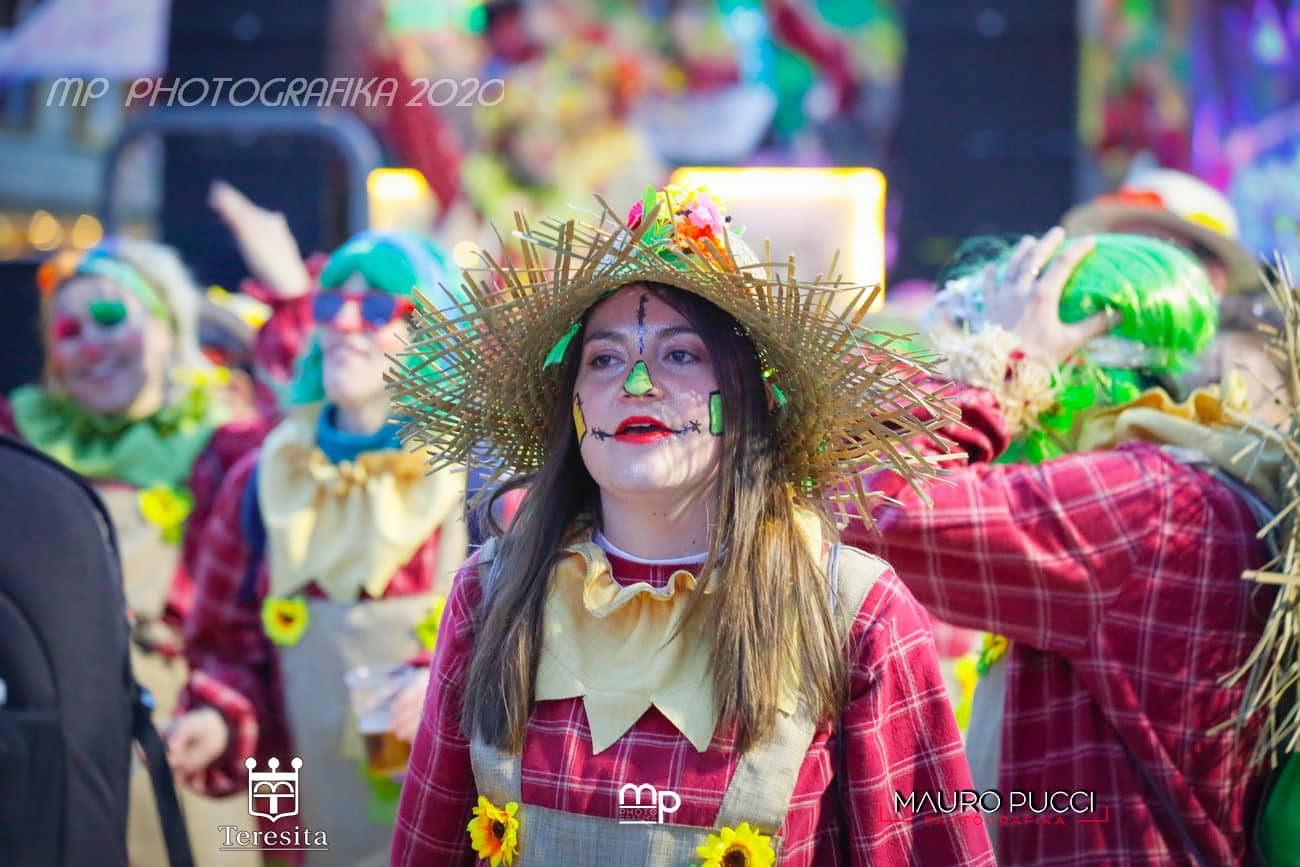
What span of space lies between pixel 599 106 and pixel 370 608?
788cm

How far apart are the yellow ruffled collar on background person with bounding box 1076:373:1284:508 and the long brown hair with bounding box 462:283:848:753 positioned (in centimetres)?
72

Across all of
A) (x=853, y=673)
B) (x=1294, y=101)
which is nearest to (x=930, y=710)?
(x=853, y=673)

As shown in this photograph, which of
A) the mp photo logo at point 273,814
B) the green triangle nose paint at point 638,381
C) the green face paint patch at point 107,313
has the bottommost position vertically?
the mp photo logo at point 273,814

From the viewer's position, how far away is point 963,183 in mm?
7172

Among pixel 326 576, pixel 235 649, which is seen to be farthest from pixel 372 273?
pixel 235 649

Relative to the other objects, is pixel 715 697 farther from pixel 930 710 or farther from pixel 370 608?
pixel 370 608

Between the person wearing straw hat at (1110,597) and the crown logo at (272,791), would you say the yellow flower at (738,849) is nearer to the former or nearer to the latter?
the person wearing straw hat at (1110,597)

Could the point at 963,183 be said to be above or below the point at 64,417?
above

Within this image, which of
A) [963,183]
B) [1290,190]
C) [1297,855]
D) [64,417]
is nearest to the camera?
[1297,855]

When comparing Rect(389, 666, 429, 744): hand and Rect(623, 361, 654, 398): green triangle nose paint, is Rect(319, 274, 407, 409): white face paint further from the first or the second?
Rect(623, 361, 654, 398): green triangle nose paint

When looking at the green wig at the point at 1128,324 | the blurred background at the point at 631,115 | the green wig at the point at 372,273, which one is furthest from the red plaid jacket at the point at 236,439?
the green wig at the point at 1128,324

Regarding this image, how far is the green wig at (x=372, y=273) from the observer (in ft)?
11.2

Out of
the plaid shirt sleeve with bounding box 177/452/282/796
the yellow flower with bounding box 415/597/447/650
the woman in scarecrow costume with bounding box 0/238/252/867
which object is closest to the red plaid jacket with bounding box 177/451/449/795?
the plaid shirt sleeve with bounding box 177/452/282/796

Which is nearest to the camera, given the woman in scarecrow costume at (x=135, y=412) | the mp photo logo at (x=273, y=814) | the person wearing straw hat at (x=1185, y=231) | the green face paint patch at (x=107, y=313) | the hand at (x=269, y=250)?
the mp photo logo at (x=273, y=814)
